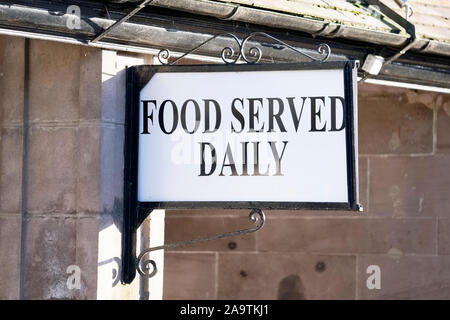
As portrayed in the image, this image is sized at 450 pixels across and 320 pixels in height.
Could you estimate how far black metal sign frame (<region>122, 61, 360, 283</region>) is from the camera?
4.81 metres

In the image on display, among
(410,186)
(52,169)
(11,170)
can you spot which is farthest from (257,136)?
(410,186)

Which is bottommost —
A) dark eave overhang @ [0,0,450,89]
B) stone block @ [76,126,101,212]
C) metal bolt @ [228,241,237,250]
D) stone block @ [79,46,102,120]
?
metal bolt @ [228,241,237,250]

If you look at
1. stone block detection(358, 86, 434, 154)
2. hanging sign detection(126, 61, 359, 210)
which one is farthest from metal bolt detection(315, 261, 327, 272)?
hanging sign detection(126, 61, 359, 210)

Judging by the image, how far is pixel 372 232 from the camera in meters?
7.34

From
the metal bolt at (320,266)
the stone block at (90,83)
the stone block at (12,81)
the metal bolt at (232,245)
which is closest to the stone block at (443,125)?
the metal bolt at (320,266)

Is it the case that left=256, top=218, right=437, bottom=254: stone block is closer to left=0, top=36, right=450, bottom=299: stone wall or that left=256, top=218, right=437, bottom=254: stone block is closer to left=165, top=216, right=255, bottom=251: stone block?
left=0, top=36, right=450, bottom=299: stone wall

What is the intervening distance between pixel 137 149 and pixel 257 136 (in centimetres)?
62

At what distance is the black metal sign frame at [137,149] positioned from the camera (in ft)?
15.8

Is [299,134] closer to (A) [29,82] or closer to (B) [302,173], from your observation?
(B) [302,173]

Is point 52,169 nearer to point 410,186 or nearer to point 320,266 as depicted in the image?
point 320,266

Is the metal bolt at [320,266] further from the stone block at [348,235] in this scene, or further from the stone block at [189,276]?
the stone block at [189,276]

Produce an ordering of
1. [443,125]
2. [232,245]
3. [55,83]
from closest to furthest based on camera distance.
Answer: [55,83], [443,125], [232,245]

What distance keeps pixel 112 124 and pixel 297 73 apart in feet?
3.10

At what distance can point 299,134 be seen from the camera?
487cm
